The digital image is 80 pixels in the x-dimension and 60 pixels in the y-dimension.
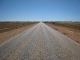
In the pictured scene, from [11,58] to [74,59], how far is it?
3377 millimetres

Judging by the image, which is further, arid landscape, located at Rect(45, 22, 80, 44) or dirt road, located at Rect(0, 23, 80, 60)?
arid landscape, located at Rect(45, 22, 80, 44)

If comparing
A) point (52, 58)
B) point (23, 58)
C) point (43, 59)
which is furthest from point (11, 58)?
point (52, 58)

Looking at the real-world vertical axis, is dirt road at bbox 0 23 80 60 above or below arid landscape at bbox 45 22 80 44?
above

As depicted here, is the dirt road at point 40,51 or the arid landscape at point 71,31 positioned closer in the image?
the dirt road at point 40,51

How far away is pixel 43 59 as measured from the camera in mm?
5602

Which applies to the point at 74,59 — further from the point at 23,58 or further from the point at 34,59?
the point at 23,58

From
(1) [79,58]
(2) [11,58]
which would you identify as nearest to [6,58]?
(2) [11,58]

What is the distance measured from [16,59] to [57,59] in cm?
216

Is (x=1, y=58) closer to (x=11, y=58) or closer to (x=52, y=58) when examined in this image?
(x=11, y=58)

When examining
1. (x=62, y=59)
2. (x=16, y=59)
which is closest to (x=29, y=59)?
(x=16, y=59)

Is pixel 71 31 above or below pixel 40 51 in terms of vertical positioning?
below

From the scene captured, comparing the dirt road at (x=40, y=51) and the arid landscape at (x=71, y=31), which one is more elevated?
the dirt road at (x=40, y=51)

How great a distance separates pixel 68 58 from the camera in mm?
5824

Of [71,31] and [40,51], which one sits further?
[71,31]
